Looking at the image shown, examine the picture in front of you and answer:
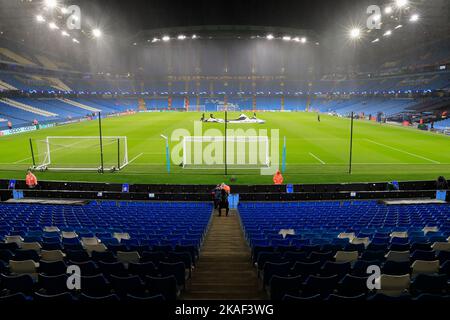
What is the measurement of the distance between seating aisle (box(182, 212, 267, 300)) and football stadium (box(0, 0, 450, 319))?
0.06 metres

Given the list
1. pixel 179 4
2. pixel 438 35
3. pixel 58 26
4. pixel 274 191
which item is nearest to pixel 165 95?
pixel 179 4

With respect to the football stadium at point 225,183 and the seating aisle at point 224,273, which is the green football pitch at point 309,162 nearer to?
the football stadium at point 225,183

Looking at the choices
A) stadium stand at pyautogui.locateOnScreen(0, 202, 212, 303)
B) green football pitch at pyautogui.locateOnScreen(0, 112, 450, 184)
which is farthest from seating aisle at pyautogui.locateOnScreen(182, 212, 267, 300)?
green football pitch at pyautogui.locateOnScreen(0, 112, 450, 184)

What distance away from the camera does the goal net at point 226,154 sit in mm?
28297

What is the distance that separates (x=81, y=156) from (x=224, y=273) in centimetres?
2719

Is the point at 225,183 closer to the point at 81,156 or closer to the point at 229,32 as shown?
the point at 81,156

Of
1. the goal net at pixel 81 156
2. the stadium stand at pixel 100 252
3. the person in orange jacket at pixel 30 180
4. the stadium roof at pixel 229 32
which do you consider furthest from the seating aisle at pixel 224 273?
the stadium roof at pixel 229 32

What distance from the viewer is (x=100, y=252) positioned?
7.49 m

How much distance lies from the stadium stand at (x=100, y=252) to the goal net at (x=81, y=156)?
12.5 meters

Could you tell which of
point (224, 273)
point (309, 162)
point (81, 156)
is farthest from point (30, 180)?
point (309, 162)

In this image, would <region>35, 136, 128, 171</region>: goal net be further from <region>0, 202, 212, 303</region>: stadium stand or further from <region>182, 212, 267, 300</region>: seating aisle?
<region>182, 212, 267, 300</region>: seating aisle

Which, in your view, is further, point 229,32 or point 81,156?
point 229,32

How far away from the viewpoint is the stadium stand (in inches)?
229

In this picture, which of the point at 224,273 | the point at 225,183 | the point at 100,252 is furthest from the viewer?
the point at 225,183
